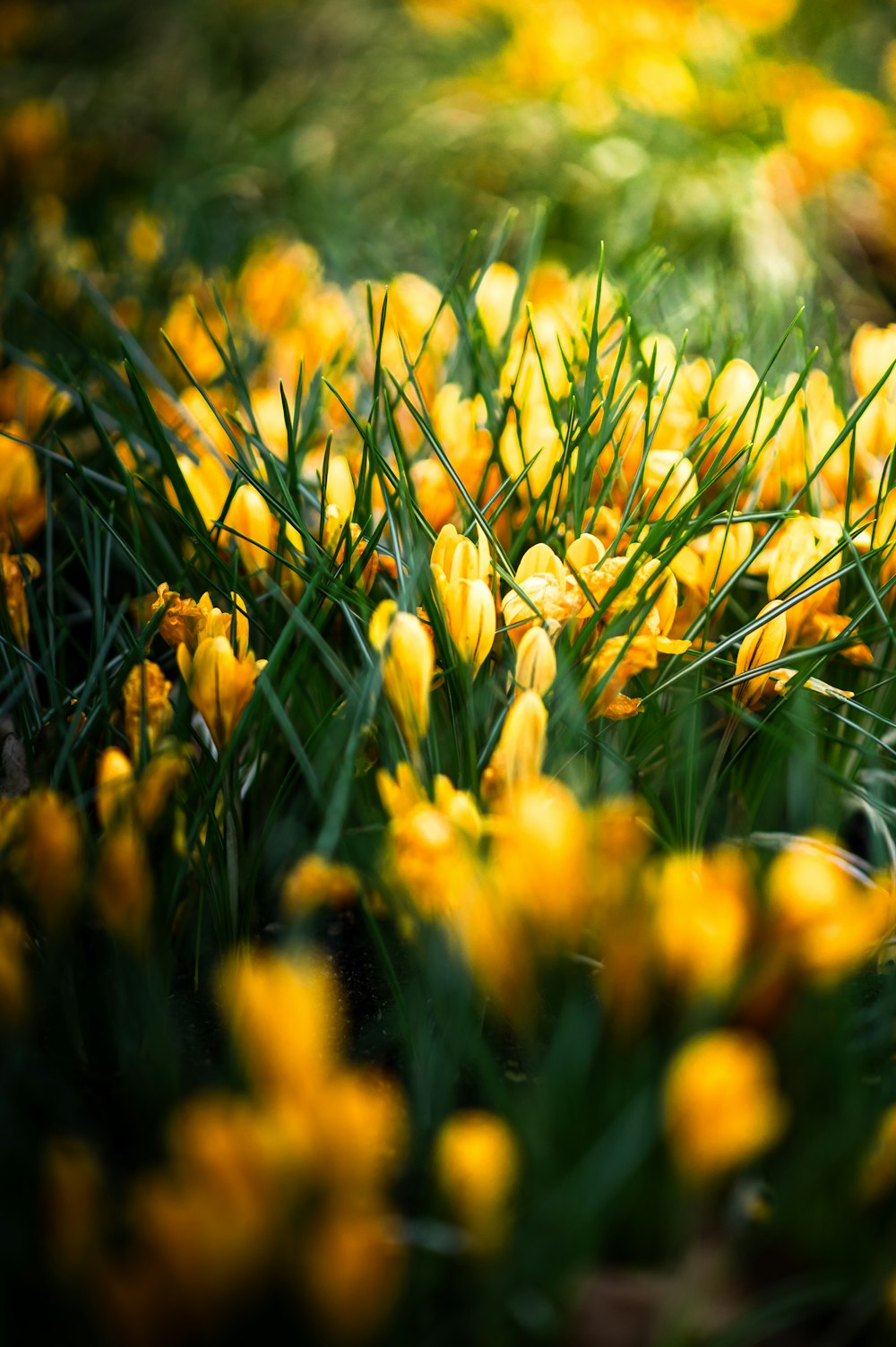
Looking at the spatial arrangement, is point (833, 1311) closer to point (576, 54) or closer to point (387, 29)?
point (576, 54)

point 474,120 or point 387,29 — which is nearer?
point 474,120

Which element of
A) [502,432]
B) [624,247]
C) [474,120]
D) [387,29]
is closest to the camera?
[502,432]

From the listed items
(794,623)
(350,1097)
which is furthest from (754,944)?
(794,623)

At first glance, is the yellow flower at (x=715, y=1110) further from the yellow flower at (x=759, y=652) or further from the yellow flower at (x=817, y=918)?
the yellow flower at (x=759, y=652)

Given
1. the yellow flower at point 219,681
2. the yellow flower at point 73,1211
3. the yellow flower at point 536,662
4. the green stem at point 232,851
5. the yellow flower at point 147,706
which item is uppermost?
the yellow flower at point 536,662

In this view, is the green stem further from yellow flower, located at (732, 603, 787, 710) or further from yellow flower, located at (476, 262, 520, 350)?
yellow flower, located at (476, 262, 520, 350)

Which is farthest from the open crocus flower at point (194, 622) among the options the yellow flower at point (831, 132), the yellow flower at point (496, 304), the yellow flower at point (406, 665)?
the yellow flower at point (831, 132)

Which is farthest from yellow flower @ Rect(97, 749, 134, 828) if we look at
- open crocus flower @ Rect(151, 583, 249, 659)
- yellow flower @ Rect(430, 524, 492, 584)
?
yellow flower @ Rect(430, 524, 492, 584)
